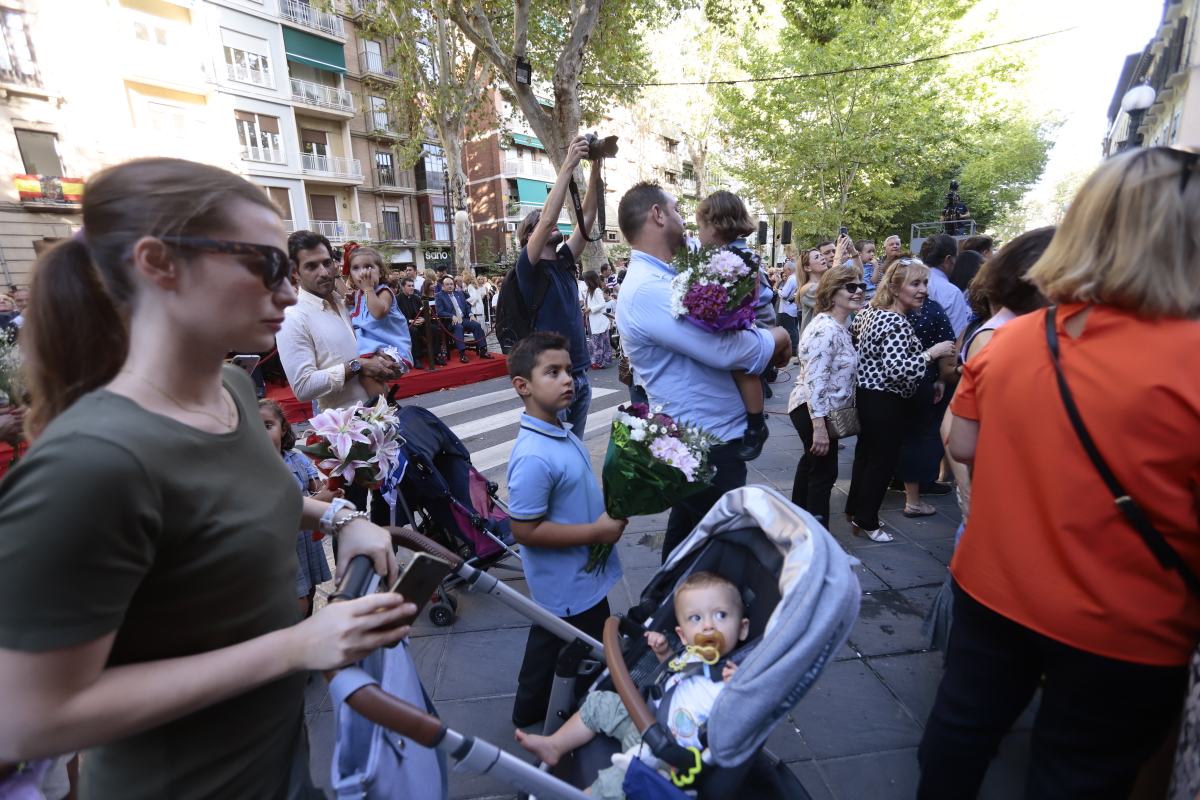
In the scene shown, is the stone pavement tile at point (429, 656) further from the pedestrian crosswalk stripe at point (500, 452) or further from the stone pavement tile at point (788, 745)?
the pedestrian crosswalk stripe at point (500, 452)

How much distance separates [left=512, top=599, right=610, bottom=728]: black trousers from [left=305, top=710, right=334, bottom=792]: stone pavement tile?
0.74 m

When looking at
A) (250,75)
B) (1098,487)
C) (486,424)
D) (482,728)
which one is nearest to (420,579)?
(1098,487)

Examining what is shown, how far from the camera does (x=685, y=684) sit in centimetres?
179

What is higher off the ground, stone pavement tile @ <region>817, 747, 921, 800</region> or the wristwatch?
the wristwatch

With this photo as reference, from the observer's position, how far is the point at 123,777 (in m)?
0.98

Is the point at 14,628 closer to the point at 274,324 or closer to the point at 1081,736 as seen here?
the point at 274,324

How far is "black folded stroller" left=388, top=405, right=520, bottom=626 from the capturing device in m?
3.32

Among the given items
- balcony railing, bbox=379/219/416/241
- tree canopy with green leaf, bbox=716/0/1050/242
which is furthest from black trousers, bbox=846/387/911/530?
balcony railing, bbox=379/219/416/241

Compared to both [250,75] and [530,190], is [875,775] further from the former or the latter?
[530,190]

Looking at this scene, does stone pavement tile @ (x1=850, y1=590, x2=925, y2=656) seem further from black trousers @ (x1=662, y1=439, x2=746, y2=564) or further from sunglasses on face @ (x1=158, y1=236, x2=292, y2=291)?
sunglasses on face @ (x1=158, y1=236, x2=292, y2=291)

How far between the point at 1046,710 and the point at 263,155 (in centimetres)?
2922

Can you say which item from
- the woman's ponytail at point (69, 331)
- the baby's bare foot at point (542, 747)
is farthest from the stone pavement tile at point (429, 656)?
the woman's ponytail at point (69, 331)

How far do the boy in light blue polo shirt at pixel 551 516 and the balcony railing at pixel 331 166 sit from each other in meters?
28.2

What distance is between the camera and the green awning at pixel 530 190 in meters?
34.7
